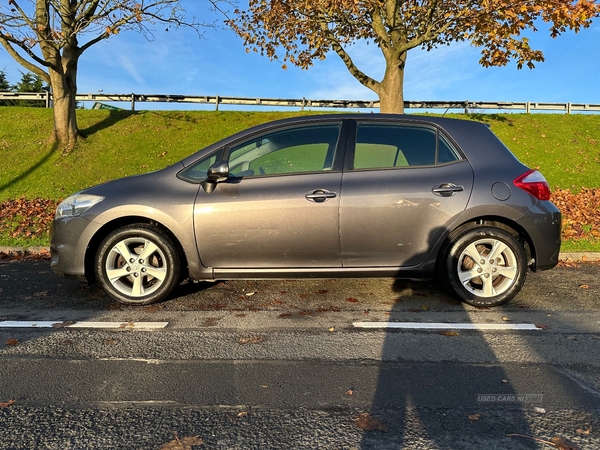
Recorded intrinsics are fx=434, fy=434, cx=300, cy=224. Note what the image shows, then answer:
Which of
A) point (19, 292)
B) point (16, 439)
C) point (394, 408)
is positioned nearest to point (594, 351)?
point (394, 408)

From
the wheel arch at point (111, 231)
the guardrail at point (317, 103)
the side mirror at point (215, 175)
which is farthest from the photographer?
the guardrail at point (317, 103)

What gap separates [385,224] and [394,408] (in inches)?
76.9

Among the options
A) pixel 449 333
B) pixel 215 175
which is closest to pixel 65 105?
pixel 215 175

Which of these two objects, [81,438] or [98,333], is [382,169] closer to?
[98,333]

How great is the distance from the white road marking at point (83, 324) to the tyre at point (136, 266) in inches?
19.2

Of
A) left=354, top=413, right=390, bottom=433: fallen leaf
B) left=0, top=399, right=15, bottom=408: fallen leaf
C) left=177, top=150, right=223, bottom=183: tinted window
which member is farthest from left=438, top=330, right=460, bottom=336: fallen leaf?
left=0, top=399, right=15, bottom=408: fallen leaf

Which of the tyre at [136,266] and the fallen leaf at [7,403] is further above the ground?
the tyre at [136,266]

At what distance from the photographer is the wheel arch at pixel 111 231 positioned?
4.11 m

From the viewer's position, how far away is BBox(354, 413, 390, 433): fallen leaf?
2.10m

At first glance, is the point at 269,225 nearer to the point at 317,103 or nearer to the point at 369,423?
the point at 369,423

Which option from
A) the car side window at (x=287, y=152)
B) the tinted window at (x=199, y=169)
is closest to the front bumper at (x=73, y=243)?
the tinted window at (x=199, y=169)

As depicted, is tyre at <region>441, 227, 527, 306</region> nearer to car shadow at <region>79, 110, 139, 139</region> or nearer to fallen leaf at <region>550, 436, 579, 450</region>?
fallen leaf at <region>550, 436, 579, 450</region>

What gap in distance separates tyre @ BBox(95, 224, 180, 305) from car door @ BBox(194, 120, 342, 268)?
0.36 meters

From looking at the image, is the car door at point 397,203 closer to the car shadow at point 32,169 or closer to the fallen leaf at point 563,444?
the fallen leaf at point 563,444
